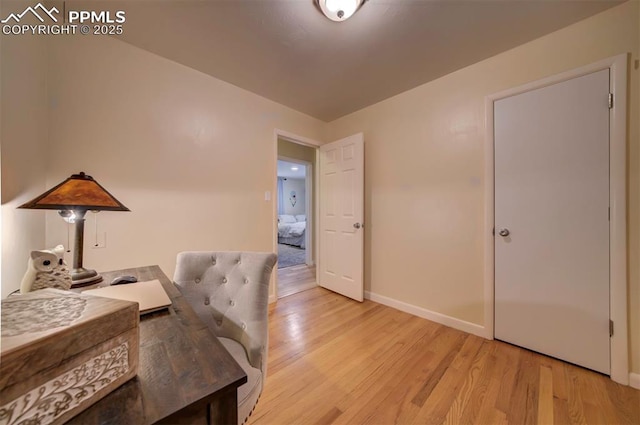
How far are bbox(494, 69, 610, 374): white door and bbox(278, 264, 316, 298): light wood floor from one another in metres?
2.12

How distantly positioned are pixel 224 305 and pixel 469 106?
8.04 ft

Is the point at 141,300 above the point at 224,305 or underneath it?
above

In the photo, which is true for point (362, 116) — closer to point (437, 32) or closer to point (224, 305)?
point (437, 32)

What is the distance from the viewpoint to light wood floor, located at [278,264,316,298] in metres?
2.98

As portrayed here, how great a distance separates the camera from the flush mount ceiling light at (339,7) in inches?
52.5

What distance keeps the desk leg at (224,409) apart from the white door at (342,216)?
2.22 metres

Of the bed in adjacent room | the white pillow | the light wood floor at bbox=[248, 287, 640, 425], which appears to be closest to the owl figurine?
the light wood floor at bbox=[248, 287, 640, 425]

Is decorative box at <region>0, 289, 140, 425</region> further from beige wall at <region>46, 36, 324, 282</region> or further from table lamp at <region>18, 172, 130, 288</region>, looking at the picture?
beige wall at <region>46, 36, 324, 282</region>

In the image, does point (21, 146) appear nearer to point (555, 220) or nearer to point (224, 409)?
point (224, 409)

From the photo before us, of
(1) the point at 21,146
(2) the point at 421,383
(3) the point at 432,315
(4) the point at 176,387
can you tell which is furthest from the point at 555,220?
(1) the point at 21,146

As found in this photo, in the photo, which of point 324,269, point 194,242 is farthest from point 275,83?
point 324,269

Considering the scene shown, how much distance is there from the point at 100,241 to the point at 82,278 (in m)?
0.75

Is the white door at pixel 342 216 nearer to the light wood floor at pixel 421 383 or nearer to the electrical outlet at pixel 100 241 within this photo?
the light wood floor at pixel 421 383

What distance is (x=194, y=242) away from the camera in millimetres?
2070
